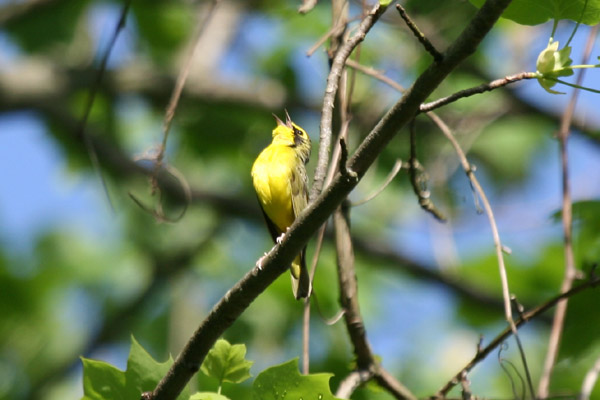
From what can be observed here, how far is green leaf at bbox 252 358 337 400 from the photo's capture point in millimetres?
2705

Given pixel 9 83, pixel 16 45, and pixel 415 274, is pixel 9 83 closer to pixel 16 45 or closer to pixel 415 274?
pixel 16 45

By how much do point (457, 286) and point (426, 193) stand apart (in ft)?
15.1

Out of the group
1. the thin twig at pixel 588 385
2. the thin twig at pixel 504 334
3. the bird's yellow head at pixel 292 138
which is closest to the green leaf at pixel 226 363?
the thin twig at pixel 504 334

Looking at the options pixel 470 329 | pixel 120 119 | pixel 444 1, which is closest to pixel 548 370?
pixel 444 1

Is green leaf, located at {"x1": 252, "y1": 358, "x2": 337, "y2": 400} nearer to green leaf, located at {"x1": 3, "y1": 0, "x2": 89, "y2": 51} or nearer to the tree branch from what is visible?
the tree branch

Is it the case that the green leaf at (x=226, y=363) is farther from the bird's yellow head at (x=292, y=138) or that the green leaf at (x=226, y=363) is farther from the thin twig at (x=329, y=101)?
the bird's yellow head at (x=292, y=138)

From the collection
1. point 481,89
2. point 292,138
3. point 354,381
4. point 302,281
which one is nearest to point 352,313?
point 354,381

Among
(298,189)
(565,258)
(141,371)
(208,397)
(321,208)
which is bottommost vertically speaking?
(208,397)

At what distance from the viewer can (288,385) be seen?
2.72m

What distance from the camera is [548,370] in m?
3.57

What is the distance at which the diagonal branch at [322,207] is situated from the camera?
86.9 inches

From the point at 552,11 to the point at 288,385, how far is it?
150cm

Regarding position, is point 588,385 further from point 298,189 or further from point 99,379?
A: point 298,189

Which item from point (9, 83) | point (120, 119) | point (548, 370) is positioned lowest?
point (548, 370)
